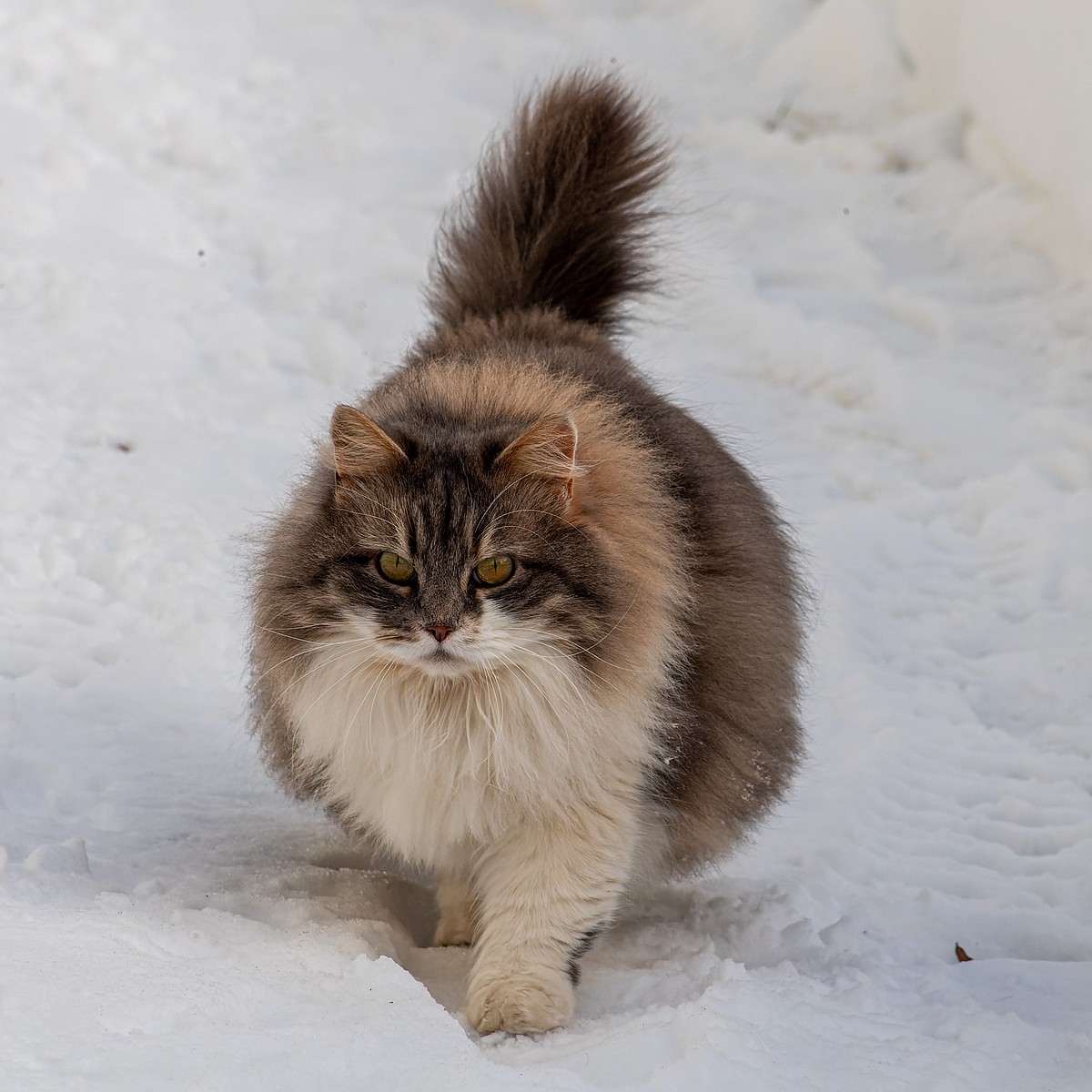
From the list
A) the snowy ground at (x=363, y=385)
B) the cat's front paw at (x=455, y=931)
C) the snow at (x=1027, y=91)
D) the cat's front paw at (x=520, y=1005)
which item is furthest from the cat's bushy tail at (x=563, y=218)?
the snow at (x=1027, y=91)

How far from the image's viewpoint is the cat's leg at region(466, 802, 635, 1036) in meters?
2.60

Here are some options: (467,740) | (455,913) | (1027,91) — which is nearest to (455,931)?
(455,913)

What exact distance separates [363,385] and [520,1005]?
2.98 meters

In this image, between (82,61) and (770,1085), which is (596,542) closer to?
(770,1085)

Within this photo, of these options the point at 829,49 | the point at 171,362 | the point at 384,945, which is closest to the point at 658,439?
the point at 384,945

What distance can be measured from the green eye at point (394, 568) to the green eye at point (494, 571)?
13 centimetres

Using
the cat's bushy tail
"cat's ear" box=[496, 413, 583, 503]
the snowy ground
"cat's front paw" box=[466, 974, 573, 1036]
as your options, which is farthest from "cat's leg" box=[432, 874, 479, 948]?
the cat's bushy tail

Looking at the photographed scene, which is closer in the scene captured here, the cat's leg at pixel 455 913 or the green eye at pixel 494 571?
the green eye at pixel 494 571

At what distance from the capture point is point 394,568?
8.19 ft

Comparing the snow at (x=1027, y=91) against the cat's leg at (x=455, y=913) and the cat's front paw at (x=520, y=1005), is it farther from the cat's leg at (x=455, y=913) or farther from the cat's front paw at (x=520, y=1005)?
the cat's front paw at (x=520, y=1005)

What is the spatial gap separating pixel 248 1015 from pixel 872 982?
1.37 m

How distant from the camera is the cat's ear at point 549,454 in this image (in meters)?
2.50

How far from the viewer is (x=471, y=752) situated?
2.60 metres

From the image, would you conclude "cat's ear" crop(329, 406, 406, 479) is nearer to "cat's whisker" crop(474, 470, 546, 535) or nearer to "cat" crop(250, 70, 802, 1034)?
"cat" crop(250, 70, 802, 1034)
